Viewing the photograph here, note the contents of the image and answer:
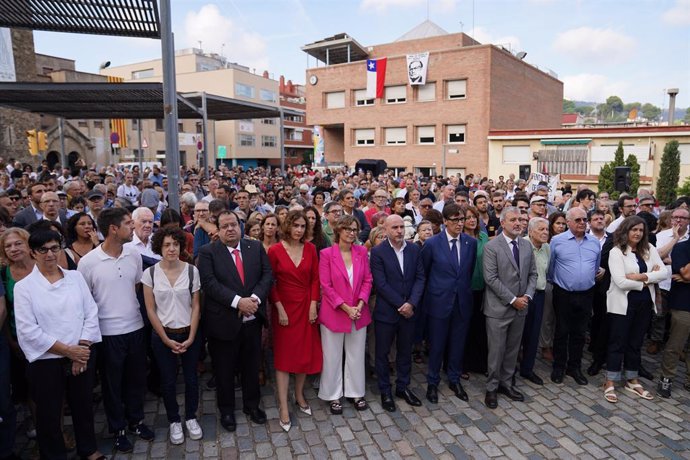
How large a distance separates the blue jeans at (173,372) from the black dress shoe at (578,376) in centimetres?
422

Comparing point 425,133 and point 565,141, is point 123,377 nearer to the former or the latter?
point 565,141

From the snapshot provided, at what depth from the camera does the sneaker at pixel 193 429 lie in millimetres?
4039

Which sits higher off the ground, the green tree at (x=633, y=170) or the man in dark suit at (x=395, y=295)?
the green tree at (x=633, y=170)

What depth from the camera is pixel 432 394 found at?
15.7 feet

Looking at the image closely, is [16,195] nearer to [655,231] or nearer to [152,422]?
[152,422]

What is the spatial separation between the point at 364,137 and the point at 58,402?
36.5 metres

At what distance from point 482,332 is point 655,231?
3150mm

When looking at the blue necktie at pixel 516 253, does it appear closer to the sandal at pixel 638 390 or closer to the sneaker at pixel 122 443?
the sandal at pixel 638 390

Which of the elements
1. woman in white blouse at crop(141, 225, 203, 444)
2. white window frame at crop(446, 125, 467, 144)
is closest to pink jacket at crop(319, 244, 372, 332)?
woman in white blouse at crop(141, 225, 203, 444)

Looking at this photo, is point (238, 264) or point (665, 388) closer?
point (238, 264)

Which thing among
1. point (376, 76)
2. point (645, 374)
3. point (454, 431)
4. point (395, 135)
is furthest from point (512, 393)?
point (376, 76)

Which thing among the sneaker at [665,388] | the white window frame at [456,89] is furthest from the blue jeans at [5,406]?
the white window frame at [456,89]

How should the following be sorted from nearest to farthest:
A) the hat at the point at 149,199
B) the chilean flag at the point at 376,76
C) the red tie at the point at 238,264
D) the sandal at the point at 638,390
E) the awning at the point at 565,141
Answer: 1. the red tie at the point at 238,264
2. the sandal at the point at 638,390
3. the hat at the point at 149,199
4. the awning at the point at 565,141
5. the chilean flag at the point at 376,76

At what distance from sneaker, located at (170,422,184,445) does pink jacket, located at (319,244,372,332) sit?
5.17 feet
